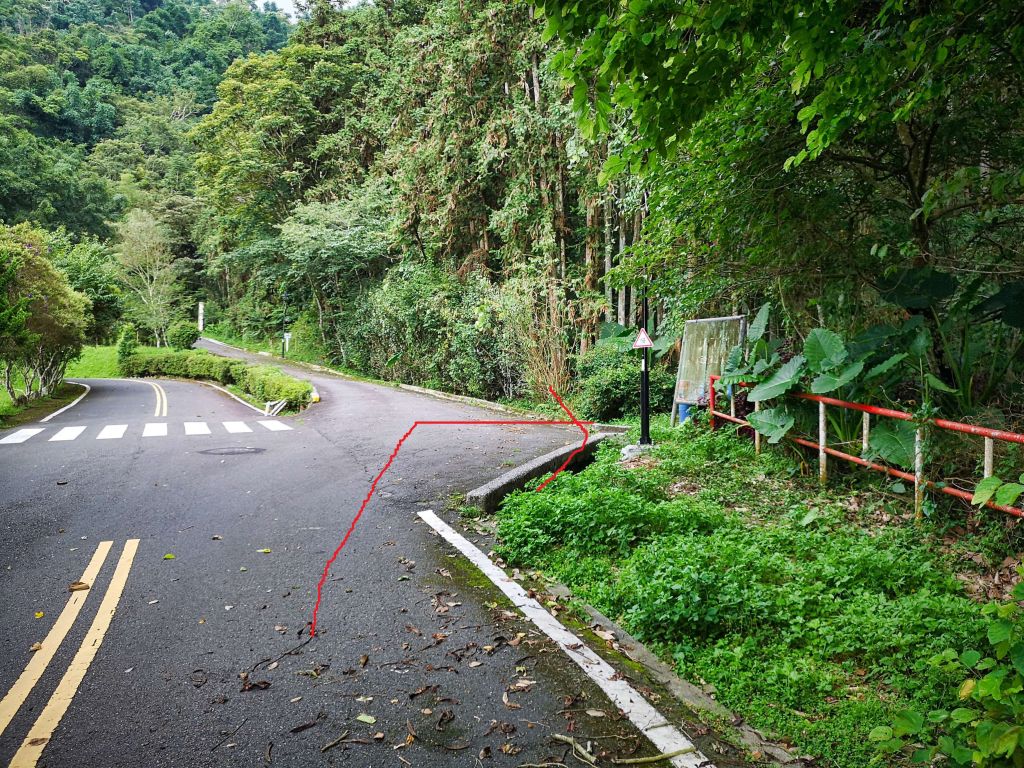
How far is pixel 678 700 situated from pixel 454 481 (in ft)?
17.7

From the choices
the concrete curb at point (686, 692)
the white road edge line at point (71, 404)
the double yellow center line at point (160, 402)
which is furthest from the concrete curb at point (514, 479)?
the white road edge line at point (71, 404)

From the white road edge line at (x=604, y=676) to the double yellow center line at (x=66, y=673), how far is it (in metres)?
2.73

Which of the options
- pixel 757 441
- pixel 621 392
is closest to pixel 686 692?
pixel 757 441

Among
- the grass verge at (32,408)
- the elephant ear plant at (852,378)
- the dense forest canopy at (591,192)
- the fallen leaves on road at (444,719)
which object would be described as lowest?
the grass verge at (32,408)

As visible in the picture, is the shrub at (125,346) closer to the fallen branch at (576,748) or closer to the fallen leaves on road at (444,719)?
the fallen leaves on road at (444,719)

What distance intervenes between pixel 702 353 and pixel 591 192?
7.35 m

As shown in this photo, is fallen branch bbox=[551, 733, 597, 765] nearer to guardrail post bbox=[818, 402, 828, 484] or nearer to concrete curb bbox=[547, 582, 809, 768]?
concrete curb bbox=[547, 582, 809, 768]

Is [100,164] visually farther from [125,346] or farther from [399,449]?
[399,449]

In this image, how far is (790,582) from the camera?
454 cm

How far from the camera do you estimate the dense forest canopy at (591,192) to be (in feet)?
12.6

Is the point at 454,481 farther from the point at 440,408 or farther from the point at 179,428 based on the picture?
the point at 179,428

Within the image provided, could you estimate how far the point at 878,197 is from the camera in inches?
296

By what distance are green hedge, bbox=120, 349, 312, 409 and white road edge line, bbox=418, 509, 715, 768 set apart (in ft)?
51.3

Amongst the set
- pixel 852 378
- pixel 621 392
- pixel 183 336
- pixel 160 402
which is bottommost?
pixel 160 402
